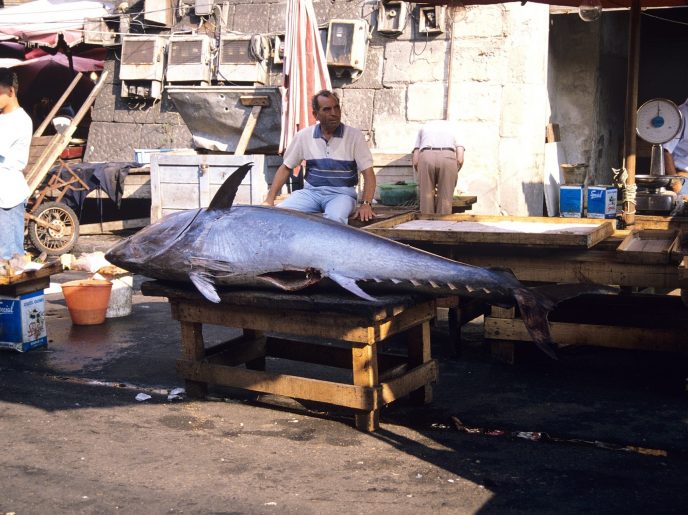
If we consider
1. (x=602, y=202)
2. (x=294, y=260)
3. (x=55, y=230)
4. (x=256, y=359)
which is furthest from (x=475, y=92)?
(x=294, y=260)

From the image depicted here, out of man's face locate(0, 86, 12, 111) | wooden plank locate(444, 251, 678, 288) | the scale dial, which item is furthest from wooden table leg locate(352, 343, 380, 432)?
man's face locate(0, 86, 12, 111)

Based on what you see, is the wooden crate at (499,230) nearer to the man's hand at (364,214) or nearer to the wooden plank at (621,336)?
the man's hand at (364,214)

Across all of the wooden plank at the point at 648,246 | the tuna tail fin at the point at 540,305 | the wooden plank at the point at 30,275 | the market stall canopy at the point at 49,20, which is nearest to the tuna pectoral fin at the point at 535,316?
the tuna tail fin at the point at 540,305

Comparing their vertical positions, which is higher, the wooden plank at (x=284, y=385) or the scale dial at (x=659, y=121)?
the scale dial at (x=659, y=121)

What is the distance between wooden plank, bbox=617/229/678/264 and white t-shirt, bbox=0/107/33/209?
5.16 meters

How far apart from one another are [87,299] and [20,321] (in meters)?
0.99

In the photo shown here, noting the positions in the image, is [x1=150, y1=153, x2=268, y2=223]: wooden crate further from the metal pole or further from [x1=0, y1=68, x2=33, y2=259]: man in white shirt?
the metal pole

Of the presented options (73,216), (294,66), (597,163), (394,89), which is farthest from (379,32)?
(73,216)

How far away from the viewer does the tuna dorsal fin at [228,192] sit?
5.07 metres

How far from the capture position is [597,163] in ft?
42.1

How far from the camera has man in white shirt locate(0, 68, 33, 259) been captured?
7590 millimetres

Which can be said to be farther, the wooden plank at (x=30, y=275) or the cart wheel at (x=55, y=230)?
the cart wheel at (x=55, y=230)

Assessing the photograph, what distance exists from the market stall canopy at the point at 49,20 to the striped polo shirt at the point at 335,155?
29.6ft

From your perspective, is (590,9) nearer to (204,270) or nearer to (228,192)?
(228,192)
